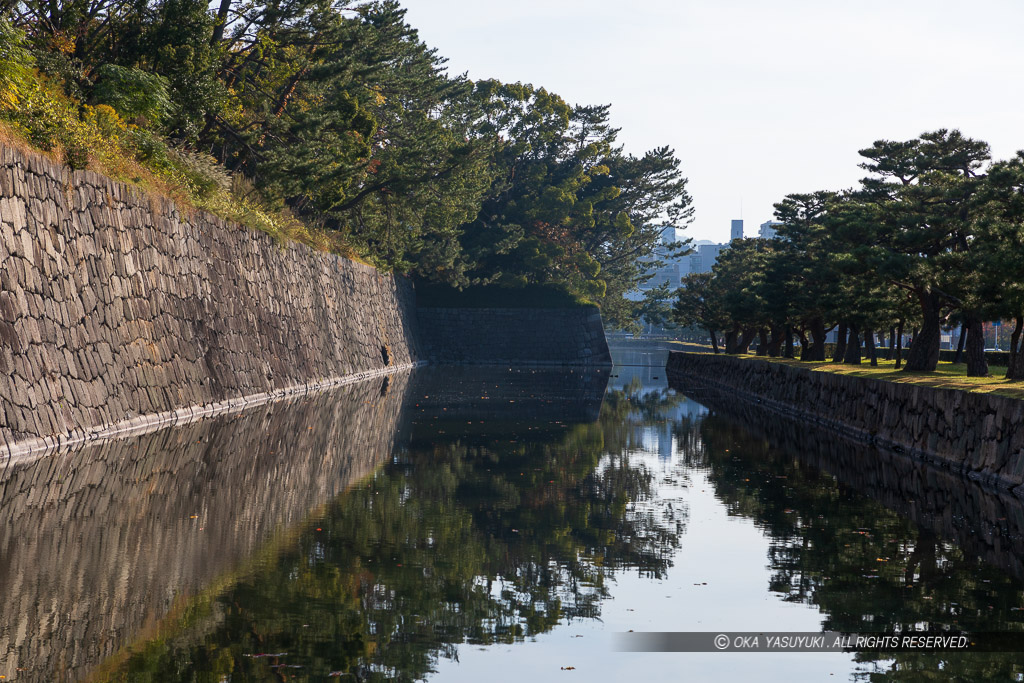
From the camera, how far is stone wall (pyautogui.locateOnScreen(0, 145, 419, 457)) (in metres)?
16.9

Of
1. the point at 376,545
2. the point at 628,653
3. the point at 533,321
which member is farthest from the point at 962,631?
the point at 533,321

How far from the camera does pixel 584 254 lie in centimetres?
8488

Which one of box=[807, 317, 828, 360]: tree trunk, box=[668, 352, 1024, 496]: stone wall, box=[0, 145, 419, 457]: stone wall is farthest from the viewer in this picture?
box=[807, 317, 828, 360]: tree trunk

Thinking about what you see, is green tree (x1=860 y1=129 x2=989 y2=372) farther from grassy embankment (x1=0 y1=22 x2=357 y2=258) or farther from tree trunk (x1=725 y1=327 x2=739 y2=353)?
tree trunk (x1=725 y1=327 x2=739 y2=353)

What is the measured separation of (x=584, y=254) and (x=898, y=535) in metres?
73.7

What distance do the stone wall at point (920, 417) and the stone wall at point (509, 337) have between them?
44.3m

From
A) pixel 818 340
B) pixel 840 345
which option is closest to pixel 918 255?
pixel 840 345

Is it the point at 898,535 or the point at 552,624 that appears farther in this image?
the point at 898,535

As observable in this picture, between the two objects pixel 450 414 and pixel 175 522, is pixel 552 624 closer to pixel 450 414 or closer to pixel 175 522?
pixel 175 522

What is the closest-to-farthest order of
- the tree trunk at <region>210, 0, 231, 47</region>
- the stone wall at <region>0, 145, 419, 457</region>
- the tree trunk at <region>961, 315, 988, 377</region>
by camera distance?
the stone wall at <region>0, 145, 419, 457</region> < the tree trunk at <region>961, 315, 988, 377</region> < the tree trunk at <region>210, 0, 231, 47</region>

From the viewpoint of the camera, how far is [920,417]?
2041 cm

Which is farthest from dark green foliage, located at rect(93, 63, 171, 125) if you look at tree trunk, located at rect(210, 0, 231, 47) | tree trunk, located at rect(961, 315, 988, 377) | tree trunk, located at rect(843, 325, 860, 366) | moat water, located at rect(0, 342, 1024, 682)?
tree trunk, located at rect(843, 325, 860, 366)

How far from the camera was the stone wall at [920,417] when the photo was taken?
15.9 m

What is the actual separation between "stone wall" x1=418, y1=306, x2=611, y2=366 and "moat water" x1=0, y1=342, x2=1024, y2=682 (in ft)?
198
